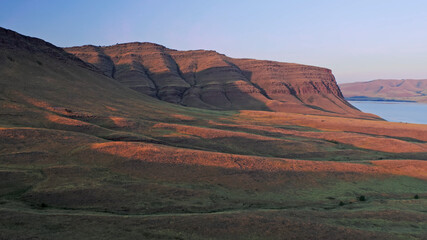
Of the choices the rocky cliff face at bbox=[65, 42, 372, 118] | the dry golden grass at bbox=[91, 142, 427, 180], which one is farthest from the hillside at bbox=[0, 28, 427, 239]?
the rocky cliff face at bbox=[65, 42, 372, 118]

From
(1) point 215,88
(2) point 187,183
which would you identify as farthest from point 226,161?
(1) point 215,88

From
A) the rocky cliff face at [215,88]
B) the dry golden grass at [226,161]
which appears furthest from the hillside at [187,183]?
the rocky cliff face at [215,88]

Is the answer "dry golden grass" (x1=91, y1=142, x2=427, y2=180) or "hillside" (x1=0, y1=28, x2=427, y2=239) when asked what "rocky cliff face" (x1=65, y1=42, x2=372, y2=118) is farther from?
"dry golden grass" (x1=91, y1=142, x2=427, y2=180)

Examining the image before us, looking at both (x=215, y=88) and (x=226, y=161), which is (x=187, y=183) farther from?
(x=215, y=88)

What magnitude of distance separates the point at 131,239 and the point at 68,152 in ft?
77.1

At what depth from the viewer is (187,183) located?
31.2 m

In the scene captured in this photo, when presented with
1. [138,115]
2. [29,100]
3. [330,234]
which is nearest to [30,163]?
[330,234]

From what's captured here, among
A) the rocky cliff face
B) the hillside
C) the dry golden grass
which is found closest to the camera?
the hillside

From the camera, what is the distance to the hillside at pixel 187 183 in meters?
18.9

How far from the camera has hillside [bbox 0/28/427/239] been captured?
18859 mm

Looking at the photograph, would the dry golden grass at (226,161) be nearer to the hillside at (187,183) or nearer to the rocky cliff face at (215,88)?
the hillside at (187,183)

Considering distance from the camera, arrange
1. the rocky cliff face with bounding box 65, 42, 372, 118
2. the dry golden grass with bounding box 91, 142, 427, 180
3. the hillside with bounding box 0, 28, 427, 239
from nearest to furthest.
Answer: the hillside with bounding box 0, 28, 427, 239 < the dry golden grass with bounding box 91, 142, 427, 180 < the rocky cliff face with bounding box 65, 42, 372, 118

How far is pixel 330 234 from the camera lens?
18.5 m

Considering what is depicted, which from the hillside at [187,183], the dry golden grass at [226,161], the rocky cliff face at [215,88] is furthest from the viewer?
the rocky cliff face at [215,88]
